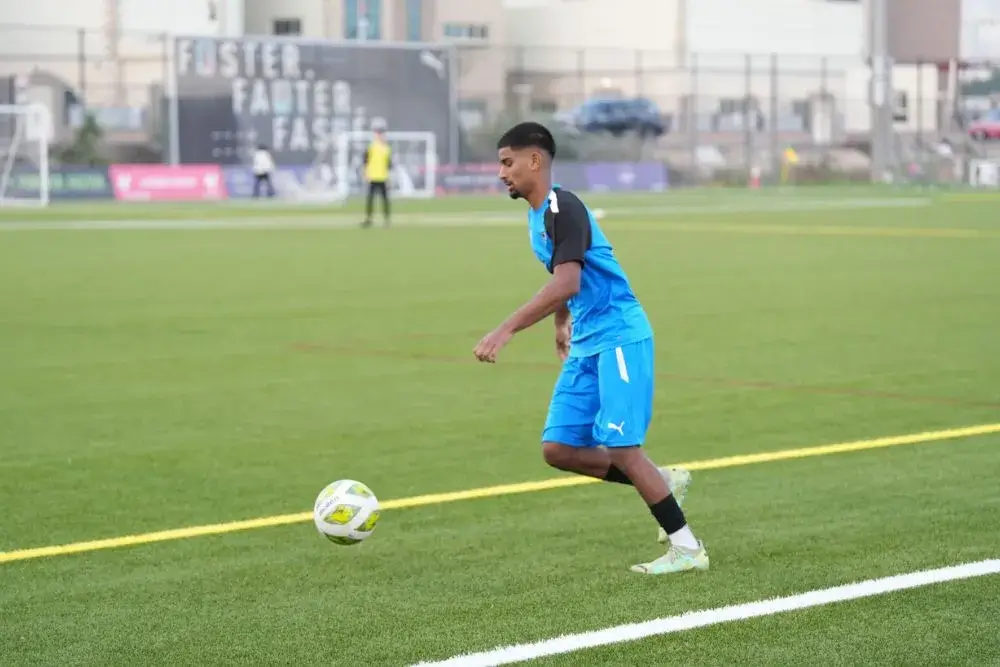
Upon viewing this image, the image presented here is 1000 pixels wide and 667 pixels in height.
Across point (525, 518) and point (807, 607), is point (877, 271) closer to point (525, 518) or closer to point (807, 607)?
point (525, 518)

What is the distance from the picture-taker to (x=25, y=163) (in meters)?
48.4

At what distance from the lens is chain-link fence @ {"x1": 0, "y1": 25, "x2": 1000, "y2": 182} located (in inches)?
2202

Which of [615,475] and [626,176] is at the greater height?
[626,176]

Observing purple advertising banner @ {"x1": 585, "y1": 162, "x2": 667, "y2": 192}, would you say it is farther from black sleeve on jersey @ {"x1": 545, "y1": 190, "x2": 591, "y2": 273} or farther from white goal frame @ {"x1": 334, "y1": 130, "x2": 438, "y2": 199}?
black sleeve on jersey @ {"x1": 545, "y1": 190, "x2": 591, "y2": 273}

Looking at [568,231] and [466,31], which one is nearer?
[568,231]

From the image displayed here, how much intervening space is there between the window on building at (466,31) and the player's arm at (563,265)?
2828 inches

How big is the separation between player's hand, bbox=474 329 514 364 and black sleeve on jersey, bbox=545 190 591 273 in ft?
1.05

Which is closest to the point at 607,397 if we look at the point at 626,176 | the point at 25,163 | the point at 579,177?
the point at 25,163

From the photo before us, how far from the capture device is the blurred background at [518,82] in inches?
2114

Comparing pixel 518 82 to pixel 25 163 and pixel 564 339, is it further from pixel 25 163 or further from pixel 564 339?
pixel 564 339

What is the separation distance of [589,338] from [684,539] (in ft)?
2.82

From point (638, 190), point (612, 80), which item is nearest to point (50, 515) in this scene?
point (638, 190)

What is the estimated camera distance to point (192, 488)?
29.5 ft

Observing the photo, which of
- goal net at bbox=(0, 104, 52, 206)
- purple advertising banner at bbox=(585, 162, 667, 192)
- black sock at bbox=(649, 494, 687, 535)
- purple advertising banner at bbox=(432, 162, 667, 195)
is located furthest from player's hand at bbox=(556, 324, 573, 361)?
purple advertising banner at bbox=(585, 162, 667, 192)
